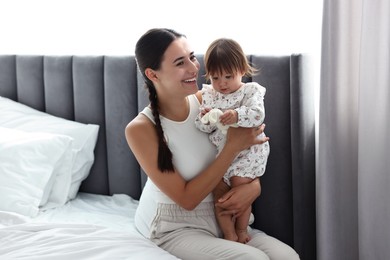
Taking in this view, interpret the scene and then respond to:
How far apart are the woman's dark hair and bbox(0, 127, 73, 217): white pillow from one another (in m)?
0.69

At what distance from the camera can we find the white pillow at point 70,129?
105 inches

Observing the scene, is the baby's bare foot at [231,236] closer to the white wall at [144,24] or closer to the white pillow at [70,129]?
the white wall at [144,24]

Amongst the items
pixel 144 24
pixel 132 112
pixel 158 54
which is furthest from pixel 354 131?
pixel 144 24

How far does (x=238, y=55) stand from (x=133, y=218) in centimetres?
89

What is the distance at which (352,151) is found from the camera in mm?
2158

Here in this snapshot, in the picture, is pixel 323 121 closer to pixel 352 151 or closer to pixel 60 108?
pixel 352 151

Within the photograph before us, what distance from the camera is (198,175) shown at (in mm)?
2076

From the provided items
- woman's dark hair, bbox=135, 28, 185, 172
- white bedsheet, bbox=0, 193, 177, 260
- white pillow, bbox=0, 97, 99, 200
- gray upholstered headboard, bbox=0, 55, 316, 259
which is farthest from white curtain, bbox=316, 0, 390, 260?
white pillow, bbox=0, 97, 99, 200

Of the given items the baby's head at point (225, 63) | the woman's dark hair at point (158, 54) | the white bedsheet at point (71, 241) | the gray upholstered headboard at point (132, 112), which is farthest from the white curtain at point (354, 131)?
the white bedsheet at point (71, 241)

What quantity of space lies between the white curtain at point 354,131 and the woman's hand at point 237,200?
1.01ft

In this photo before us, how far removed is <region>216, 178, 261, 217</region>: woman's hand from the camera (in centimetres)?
204

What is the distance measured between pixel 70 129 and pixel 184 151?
31.7 inches

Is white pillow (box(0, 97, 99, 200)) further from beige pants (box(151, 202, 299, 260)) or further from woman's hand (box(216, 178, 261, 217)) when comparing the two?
woman's hand (box(216, 178, 261, 217))

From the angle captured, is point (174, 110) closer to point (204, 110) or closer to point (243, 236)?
point (204, 110)
